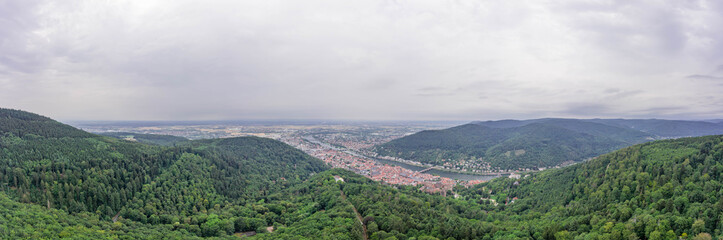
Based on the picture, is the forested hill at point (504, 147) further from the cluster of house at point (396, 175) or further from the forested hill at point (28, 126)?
the forested hill at point (28, 126)

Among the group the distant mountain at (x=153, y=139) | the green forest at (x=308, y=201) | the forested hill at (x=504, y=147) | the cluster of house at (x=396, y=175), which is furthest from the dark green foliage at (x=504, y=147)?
the distant mountain at (x=153, y=139)

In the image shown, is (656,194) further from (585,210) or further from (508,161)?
(508,161)

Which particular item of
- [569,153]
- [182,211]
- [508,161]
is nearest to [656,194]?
[182,211]

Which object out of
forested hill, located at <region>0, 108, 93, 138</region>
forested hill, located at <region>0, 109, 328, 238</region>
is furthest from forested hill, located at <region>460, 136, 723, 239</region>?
forested hill, located at <region>0, 108, 93, 138</region>

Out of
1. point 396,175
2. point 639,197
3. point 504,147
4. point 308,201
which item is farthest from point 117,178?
point 504,147

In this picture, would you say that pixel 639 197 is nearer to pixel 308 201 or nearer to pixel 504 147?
pixel 308 201

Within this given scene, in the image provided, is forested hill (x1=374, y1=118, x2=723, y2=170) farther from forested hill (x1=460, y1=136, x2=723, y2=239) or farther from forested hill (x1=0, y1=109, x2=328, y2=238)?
forested hill (x1=0, y1=109, x2=328, y2=238)
